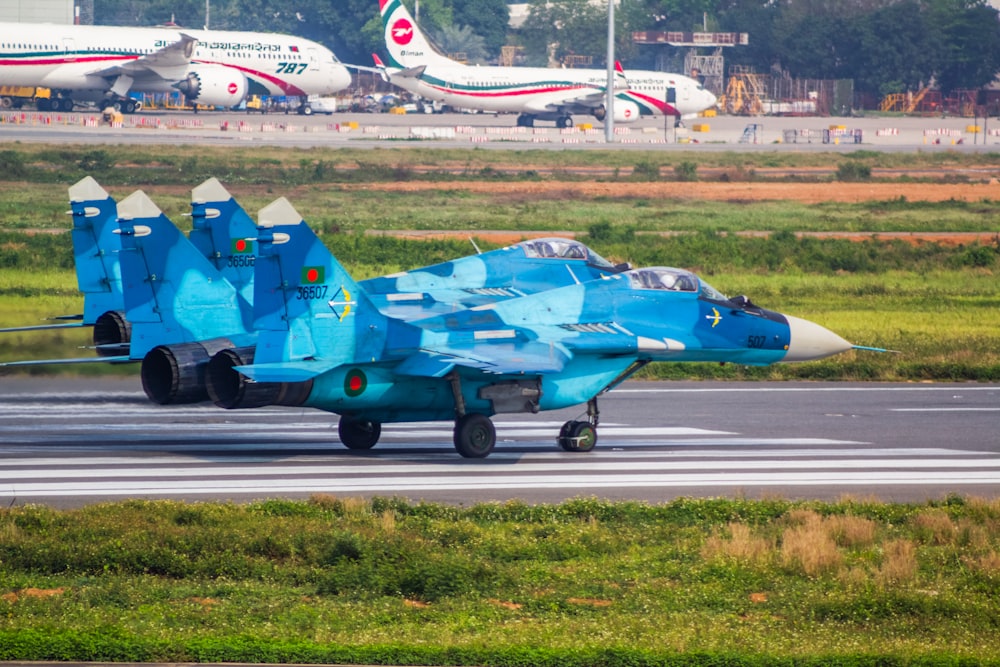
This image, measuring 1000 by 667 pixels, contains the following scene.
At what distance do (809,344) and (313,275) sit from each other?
27.2 ft

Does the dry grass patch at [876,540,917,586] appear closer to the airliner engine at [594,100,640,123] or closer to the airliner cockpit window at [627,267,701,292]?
the airliner cockpit window at [627,267,701,292]

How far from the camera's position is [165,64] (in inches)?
3718

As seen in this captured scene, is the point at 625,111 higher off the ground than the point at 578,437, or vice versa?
the point at 625,111

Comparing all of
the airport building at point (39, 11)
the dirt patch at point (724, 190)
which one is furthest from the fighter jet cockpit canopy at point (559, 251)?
the airport building at point (39, 11)

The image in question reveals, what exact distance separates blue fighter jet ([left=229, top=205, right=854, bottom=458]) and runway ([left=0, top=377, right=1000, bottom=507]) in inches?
32.2

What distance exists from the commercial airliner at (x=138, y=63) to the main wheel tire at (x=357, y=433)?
76.3 meters

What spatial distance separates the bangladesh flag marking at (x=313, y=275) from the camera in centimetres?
1947

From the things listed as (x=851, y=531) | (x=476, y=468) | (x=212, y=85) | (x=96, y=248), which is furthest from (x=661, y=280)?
(x=212, y=85)

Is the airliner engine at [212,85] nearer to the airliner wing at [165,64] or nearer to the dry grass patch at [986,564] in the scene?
the airliner wing at [165,64]

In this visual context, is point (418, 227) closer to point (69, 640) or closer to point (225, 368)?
point (225, 368)

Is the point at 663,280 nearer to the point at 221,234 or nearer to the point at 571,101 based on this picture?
the point at 221,234

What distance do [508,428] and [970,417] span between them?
8.23 meters

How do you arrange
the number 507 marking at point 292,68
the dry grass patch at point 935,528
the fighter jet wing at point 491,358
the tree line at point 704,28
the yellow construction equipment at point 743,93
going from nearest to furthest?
the dry grass patch at point 935,528, the fighter jet wing at point 491,358, the number 507 marking at point 292,68, the tree line at point 704,28, the yellow construction equipment at point 743,93

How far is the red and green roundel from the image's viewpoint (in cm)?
1983
